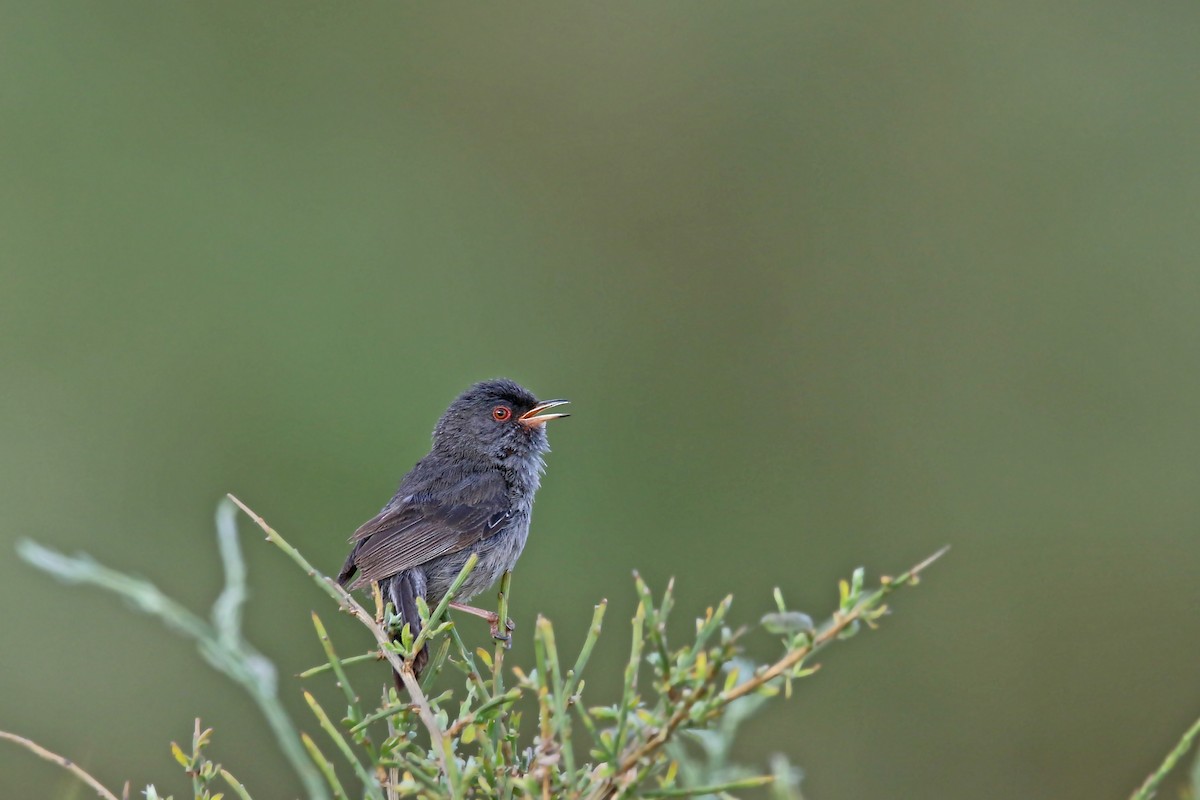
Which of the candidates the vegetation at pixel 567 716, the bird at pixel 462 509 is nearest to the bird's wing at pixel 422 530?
the bird at pixel 462 509

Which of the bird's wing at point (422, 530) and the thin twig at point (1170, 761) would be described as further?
the bird's wing at point (422, 530)

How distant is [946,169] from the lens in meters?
13.3

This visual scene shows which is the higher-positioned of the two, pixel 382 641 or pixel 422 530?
pixel 422 530

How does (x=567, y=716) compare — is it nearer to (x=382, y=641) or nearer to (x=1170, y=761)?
(x=382, y=641)

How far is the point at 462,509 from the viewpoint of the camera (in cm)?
502

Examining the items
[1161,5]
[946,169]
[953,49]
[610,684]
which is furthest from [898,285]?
[610,684]

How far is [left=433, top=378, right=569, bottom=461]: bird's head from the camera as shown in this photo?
5457 millimetres

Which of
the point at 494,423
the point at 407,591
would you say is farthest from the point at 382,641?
the point at 494,423

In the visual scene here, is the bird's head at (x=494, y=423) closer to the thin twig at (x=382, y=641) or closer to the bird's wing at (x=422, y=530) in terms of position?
the bird's wing at (x=422, y=530)

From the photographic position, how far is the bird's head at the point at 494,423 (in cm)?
546

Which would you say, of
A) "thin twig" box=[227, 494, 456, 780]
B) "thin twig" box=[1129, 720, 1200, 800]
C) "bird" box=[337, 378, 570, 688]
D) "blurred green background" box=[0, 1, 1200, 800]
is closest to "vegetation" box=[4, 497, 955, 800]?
"thin twig" box=[227, 494, 456, 780]

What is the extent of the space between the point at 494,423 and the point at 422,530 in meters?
0.79

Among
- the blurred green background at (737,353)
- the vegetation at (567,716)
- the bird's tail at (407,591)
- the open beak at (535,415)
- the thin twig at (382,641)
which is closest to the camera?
the vegetation at (567,716)

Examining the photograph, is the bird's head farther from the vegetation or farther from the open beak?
the vegetation
